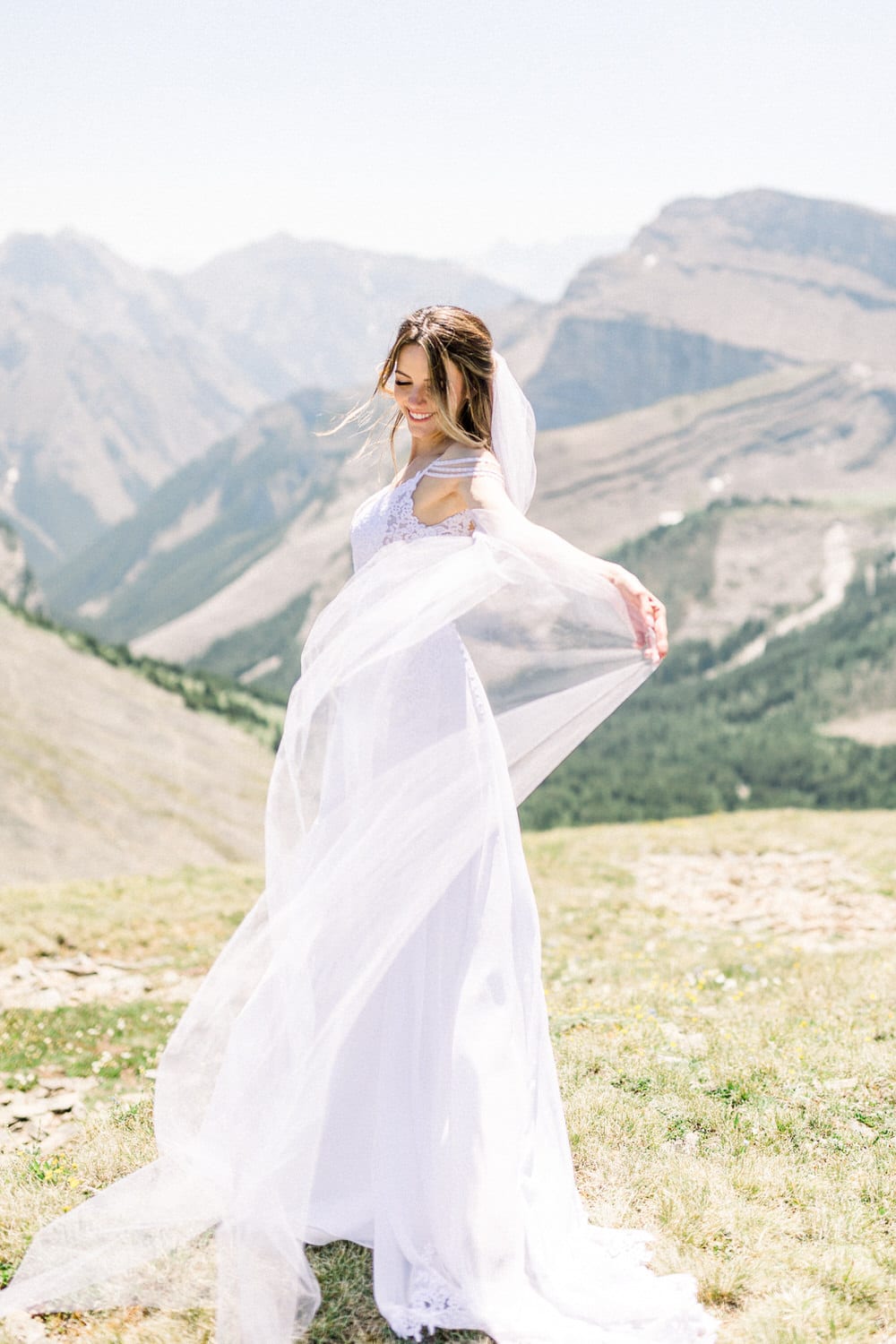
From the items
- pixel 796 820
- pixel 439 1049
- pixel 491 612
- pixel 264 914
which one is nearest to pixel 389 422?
pixel 491 612

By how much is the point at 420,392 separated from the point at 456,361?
251 millimetres

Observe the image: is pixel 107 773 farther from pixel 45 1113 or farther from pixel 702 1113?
pixel 702 1113

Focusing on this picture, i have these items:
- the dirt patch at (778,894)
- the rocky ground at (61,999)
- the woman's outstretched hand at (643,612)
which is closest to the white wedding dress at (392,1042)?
the woman's outstretched hand at (643,612)

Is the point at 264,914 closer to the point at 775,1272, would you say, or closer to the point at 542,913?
the point at 775,1272

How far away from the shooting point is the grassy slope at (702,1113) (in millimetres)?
5121

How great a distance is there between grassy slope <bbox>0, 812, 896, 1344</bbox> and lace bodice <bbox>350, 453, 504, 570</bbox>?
3.75 meters

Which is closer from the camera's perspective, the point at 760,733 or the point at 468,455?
the point at 468,455

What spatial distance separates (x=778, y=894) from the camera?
18.3m

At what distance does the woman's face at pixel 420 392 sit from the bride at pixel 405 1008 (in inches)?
0.6

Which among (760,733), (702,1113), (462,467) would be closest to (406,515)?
(462,467)

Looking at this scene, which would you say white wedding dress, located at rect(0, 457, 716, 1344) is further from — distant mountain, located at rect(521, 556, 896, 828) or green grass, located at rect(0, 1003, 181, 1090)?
distant mountain, located at rect(521, 556, 896, 828)

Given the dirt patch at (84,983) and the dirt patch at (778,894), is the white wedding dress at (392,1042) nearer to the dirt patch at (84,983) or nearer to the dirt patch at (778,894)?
the dirt patch at (84,983)

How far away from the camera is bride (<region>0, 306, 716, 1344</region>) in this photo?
514 centimetres

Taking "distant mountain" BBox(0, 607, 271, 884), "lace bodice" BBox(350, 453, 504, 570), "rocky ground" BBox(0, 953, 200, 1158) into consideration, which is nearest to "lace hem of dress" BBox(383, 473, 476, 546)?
Result: "lace bodice" BBox(350, 453, 504, 570)
